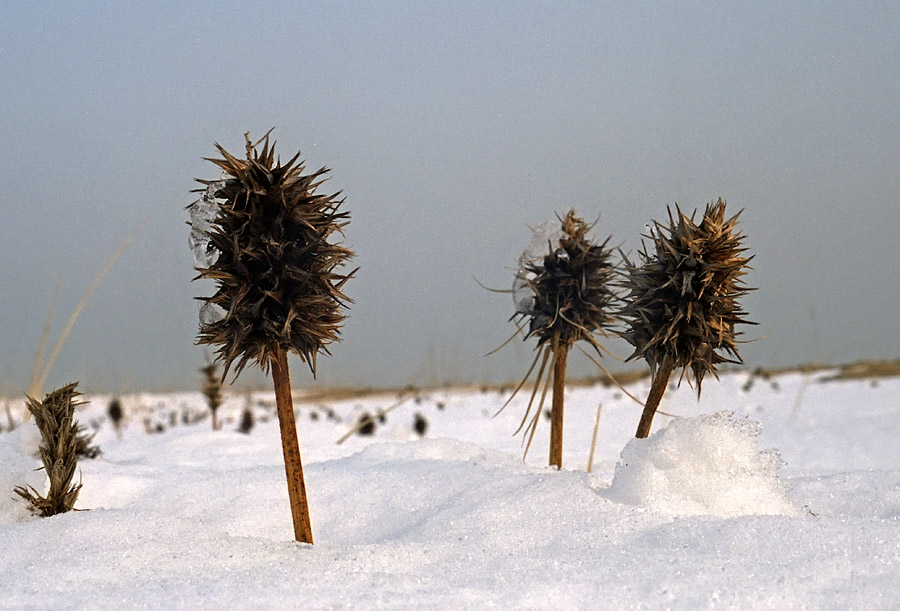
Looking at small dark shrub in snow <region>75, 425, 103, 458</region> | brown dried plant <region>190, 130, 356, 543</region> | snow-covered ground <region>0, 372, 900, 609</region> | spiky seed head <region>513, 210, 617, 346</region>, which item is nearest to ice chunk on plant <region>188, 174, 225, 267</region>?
brown dried plant <region>190, 130, 356, 543</region>

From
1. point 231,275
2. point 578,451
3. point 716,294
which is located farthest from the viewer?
point 578,451

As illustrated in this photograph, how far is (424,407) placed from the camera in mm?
15086

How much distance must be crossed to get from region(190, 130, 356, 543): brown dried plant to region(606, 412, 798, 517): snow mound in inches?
53.5

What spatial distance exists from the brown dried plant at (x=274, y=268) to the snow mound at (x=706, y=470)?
4.46ft

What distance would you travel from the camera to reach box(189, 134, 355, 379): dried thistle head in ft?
8.43

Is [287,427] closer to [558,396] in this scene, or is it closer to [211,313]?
[211,313]

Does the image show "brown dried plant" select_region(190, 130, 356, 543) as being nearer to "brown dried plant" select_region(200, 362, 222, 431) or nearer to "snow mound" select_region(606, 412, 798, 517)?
"snow mound" select_region(606, 412, 798, 517)

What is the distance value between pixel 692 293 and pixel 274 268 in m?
1.58

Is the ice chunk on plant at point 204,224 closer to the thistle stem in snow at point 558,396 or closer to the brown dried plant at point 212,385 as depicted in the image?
the thistle stem in snow at point 558,396

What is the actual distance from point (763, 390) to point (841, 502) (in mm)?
12285

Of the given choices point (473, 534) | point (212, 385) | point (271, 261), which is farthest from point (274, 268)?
point (212, 385)

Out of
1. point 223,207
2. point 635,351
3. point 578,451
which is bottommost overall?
point 578,451

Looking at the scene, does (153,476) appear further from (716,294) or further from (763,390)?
(763,390)

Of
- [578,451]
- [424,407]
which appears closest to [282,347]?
[578,451]
